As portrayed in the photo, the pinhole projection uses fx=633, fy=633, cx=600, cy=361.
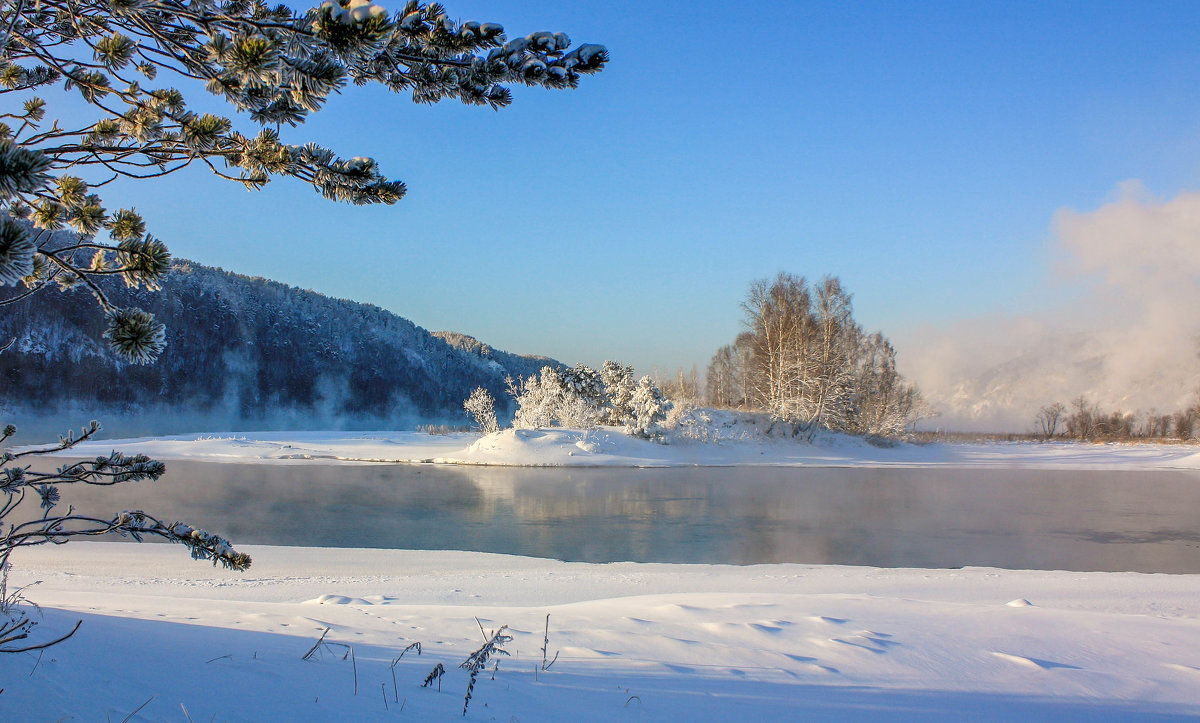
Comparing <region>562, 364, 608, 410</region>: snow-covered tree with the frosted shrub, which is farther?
<region>562, 364, 608, 410</region>: snow-covered tree

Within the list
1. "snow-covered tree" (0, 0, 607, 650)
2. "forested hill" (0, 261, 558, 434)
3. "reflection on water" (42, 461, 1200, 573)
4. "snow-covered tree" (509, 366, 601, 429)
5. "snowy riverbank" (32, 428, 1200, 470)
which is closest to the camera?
"snow-covered tree" (0, 0, 607, 650)

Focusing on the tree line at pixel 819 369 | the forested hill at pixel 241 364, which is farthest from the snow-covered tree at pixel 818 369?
the forested hill at pixel 241 364

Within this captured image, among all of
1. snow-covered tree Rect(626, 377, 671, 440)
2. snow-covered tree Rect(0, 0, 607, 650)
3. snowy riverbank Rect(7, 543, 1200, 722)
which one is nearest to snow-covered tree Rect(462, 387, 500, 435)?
snow-covered tree Rect(626, 377, 671, 440)

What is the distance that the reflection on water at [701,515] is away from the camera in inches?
336

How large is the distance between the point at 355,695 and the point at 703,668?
1570 millimetres

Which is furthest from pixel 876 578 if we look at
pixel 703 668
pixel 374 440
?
pixel 374 440

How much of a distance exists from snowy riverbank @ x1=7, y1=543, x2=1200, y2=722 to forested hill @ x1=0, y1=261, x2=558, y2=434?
4887cm

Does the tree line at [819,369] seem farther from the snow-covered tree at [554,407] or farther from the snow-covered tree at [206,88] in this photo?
the snow-covered tree at [206,88]

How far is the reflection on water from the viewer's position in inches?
336

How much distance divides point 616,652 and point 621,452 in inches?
834

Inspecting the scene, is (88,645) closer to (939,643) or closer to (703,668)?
(703,668)

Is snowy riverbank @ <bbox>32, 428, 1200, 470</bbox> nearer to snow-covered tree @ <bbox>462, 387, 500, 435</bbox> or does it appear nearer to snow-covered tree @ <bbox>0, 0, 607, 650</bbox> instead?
snow-covered tree @ <bbox>462, 387, 500, 435</bbox>

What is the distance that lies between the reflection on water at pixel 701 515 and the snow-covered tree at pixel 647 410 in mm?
7183

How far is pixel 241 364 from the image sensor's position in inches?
2564
